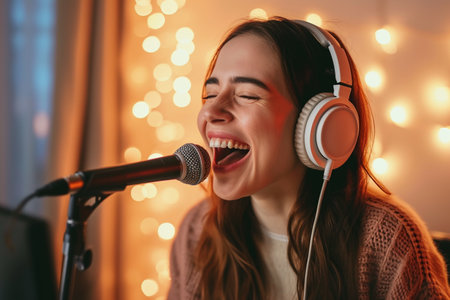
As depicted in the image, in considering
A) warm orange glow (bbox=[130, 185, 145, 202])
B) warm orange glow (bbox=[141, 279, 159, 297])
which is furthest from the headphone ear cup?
warm orange glow (bbox=[141, 279, 159, 297])

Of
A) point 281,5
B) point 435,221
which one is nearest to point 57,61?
point 281,5

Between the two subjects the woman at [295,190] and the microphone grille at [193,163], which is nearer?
the microphone grille at [193,163]

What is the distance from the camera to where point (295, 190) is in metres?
1.07

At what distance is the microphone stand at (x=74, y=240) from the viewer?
636 millimetres

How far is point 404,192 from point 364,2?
773 millimetres

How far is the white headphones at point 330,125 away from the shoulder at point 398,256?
255mm

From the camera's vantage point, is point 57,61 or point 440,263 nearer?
point 440,263

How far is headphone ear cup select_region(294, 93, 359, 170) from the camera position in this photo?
33.1 inches

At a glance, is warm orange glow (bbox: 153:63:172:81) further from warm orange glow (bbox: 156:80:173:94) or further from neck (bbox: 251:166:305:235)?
neck (bbox: 251:166:305:235)

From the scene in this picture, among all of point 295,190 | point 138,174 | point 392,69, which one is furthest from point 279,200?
point 392,69

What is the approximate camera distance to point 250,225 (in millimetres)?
1191

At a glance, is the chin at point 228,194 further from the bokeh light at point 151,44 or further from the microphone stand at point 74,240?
the bokeh light at point 151,44

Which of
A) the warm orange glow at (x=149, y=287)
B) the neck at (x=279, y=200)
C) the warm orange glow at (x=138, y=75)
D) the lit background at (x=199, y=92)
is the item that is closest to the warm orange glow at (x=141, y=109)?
the lit background at (x=199, y=92)

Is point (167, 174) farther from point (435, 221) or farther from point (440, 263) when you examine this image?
point (435, 221)
